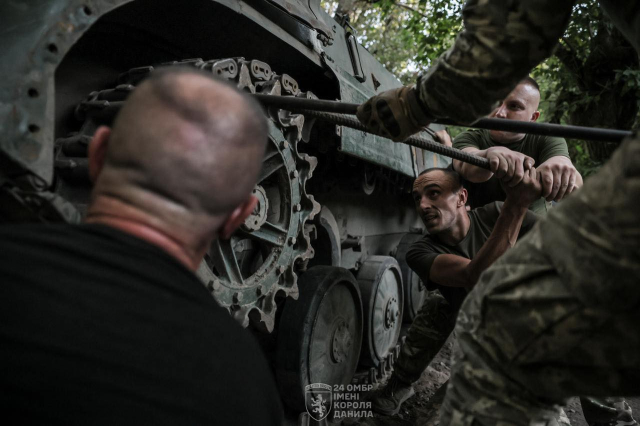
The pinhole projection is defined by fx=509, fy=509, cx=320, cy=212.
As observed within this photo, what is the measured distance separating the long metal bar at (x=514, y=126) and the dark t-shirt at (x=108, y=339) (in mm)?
1102

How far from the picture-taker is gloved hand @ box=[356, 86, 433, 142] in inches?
67.7

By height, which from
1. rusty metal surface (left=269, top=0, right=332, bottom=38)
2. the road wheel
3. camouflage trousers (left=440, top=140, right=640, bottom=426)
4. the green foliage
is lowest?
the road wheel

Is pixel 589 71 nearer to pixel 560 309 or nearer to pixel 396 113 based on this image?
pixel 396 113

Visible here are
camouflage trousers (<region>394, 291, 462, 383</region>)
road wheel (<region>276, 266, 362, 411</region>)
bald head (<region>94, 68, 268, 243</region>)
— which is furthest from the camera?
camouflage trousers (<region>394, 291, 462, 383</region>)

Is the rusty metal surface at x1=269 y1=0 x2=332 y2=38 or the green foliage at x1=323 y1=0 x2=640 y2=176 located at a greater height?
the green foliage at x1=323 y1=0 x2=640 y2=176

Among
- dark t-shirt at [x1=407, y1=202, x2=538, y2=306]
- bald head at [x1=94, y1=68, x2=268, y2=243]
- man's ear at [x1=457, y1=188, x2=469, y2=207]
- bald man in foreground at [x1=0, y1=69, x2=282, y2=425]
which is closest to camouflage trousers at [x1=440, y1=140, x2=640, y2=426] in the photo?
bald man in foreground at [x1=0, y1=69, x2=282, y2=425]

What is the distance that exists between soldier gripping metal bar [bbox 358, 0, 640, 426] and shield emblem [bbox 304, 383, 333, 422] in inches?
66.5

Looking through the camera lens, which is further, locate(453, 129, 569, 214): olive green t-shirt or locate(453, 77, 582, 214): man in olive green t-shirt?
locate(453, 129, 569, 214): olive green t-shirt

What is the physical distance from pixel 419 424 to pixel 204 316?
2370 millimetres

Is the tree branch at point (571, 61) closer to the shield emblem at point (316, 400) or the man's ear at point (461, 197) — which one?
the man's ear at point (461, 197)

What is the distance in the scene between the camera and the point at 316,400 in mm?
2914

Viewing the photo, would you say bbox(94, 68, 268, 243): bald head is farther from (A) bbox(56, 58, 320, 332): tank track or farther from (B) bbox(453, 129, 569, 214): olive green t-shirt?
(B) bbox(453, 129, 569, 214): olive green t-shirt

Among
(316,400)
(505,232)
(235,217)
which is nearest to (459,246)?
(505,232)

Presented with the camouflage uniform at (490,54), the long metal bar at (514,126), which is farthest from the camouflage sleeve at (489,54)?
the long metal bar at (514,126)
